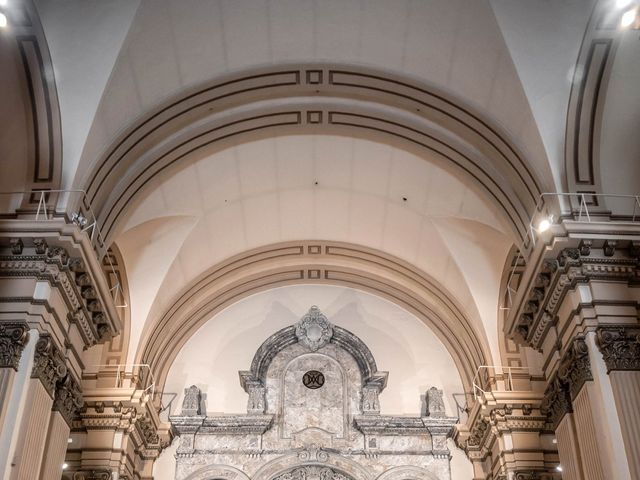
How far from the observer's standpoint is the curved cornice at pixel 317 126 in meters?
9.95

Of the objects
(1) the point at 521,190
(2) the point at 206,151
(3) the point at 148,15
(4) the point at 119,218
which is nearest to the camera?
(3) the point at 148,15

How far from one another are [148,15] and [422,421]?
9.16 m

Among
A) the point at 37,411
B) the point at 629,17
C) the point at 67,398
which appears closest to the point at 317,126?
the point at 629,17

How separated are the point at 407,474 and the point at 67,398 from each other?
722 centimetres

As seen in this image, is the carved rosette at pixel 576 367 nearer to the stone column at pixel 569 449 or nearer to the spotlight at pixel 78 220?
the stone column at pixel 569 449

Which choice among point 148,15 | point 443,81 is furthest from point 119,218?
point 443,81

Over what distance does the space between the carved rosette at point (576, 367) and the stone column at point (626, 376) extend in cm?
20

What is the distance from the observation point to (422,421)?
46.5ft

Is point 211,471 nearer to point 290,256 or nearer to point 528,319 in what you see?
point 290,256

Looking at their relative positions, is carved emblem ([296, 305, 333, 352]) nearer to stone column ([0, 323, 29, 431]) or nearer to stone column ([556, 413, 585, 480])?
stone column ([556, 413, 585, 480])

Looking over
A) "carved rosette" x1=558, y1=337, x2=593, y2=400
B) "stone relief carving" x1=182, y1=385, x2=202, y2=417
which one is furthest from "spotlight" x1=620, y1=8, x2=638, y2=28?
"stone relief carving" x1=182, y1=385, x2=202, y2=417

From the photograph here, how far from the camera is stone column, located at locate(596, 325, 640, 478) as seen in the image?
7.25m

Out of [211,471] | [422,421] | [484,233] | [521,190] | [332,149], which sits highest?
[332,149]

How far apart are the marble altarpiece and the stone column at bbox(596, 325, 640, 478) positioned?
6839 mm
